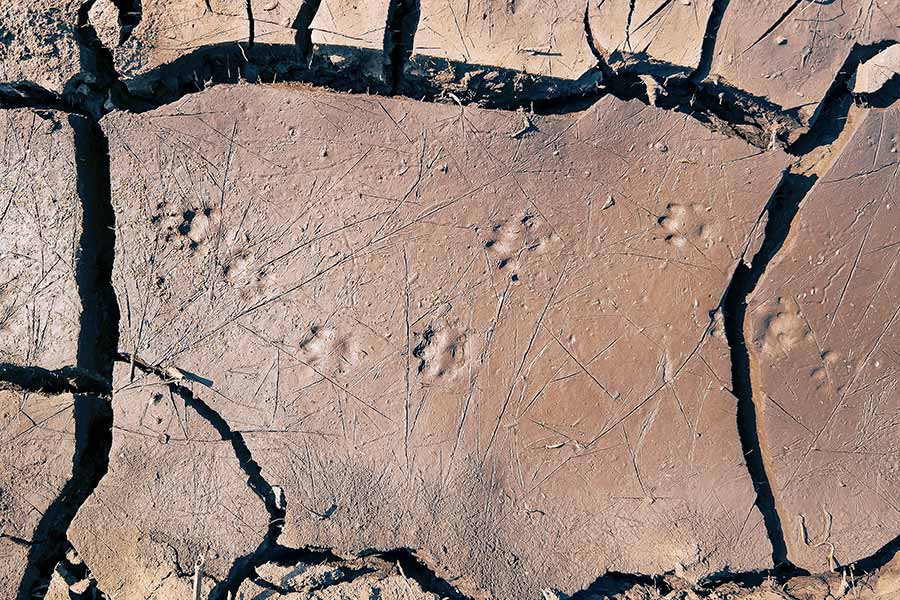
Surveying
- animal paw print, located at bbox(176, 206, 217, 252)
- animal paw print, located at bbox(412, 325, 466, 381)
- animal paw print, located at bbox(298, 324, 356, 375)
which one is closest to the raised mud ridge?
animal paw print, located at bbox(176, 206, 217, 252)

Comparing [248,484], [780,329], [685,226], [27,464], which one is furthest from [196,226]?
[780,329]

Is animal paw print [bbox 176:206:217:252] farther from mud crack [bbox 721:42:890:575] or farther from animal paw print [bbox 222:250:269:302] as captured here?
mud crack [bbox 721:42:890:575]

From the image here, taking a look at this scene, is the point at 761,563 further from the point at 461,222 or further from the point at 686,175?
the point at 461,222

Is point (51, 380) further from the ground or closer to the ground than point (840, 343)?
further from the ground

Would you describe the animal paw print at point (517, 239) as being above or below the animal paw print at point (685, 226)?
above

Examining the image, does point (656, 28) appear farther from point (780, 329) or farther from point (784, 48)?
point (780, 329)

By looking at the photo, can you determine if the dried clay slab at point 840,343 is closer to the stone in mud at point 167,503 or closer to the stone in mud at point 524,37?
the stone in mud at point 524,37

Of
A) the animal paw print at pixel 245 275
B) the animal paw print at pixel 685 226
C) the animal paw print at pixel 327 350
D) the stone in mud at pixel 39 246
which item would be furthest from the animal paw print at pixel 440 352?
the stone in mud at pixel 39 246
